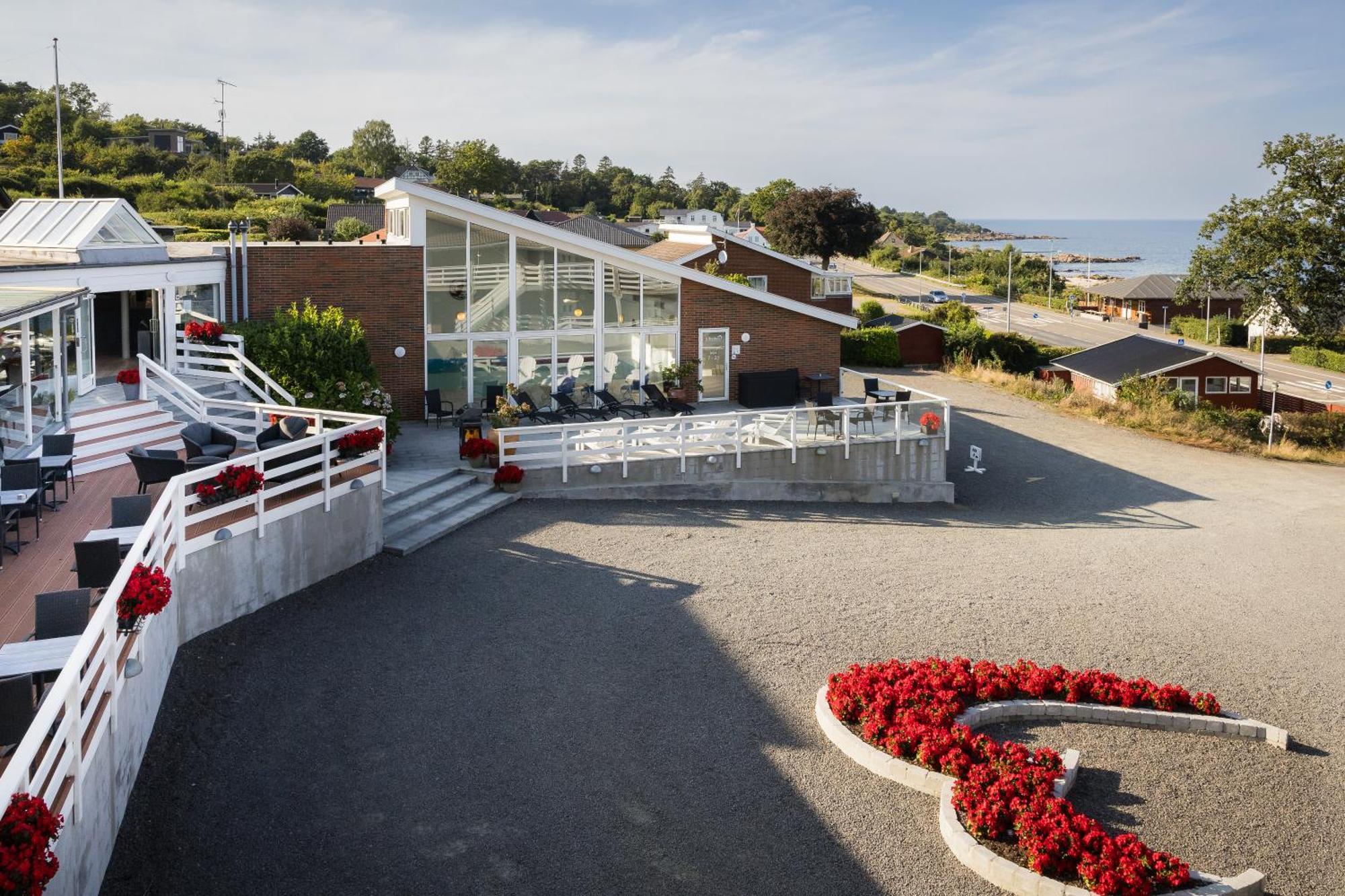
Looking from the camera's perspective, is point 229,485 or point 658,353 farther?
point 658,353

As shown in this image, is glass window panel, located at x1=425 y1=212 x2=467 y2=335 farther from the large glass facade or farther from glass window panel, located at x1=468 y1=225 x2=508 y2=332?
glass window panel, located at x1=468 y1=225 x2=508 y2=332

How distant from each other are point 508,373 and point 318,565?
1068cm

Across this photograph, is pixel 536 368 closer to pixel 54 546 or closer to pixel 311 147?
pixel 54 546

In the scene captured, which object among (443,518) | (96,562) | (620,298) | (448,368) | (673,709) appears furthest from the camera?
(620,298)

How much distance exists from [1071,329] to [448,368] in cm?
6620

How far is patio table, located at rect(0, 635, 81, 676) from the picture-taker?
25.3ft

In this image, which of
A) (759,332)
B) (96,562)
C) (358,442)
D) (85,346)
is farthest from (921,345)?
(96,562)

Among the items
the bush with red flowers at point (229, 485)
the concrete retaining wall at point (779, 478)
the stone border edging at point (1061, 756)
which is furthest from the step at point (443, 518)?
the stone border edging at point (1061, 756)

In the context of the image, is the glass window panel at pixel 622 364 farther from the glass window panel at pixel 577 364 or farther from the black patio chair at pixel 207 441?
the black patio chair at pixel 207 441

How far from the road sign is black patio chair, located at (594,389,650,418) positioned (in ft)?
22.7

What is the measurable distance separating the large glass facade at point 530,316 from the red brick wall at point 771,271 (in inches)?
510

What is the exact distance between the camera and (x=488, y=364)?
937 inches

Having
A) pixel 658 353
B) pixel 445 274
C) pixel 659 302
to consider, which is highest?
pixel 445 274

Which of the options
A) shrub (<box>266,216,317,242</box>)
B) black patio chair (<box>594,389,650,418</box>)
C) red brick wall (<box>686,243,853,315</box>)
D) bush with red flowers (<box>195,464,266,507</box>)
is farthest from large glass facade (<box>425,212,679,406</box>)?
shrub (<box>266,216,317,242</box>)
